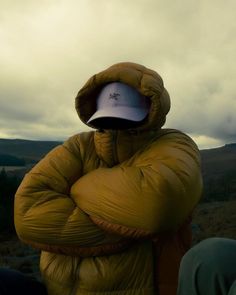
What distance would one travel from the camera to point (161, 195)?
187cm

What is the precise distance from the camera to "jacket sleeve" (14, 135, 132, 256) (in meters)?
2.04

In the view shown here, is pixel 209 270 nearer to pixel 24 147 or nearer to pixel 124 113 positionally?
pixel 124 113

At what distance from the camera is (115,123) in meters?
2.19

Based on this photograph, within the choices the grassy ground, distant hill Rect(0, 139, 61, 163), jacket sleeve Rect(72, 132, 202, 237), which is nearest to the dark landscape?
the grassy ground

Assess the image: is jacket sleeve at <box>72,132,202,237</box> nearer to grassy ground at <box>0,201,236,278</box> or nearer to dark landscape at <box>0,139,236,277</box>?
dark landscape at <box>0,139,236,277</box>

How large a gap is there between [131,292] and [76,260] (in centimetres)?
27

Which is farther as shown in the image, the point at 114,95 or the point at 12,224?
the point at 12,224

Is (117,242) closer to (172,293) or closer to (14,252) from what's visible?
(172,293)

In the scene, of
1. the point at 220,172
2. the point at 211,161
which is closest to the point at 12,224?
the point at 220,172

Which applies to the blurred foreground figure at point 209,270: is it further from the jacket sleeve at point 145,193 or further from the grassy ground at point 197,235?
the grassy ground at point 197,235

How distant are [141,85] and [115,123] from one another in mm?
207

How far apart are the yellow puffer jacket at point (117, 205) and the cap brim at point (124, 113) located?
5cm

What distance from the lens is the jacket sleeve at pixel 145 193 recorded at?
6.19ft

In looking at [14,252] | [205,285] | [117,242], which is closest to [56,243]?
[117,242]
